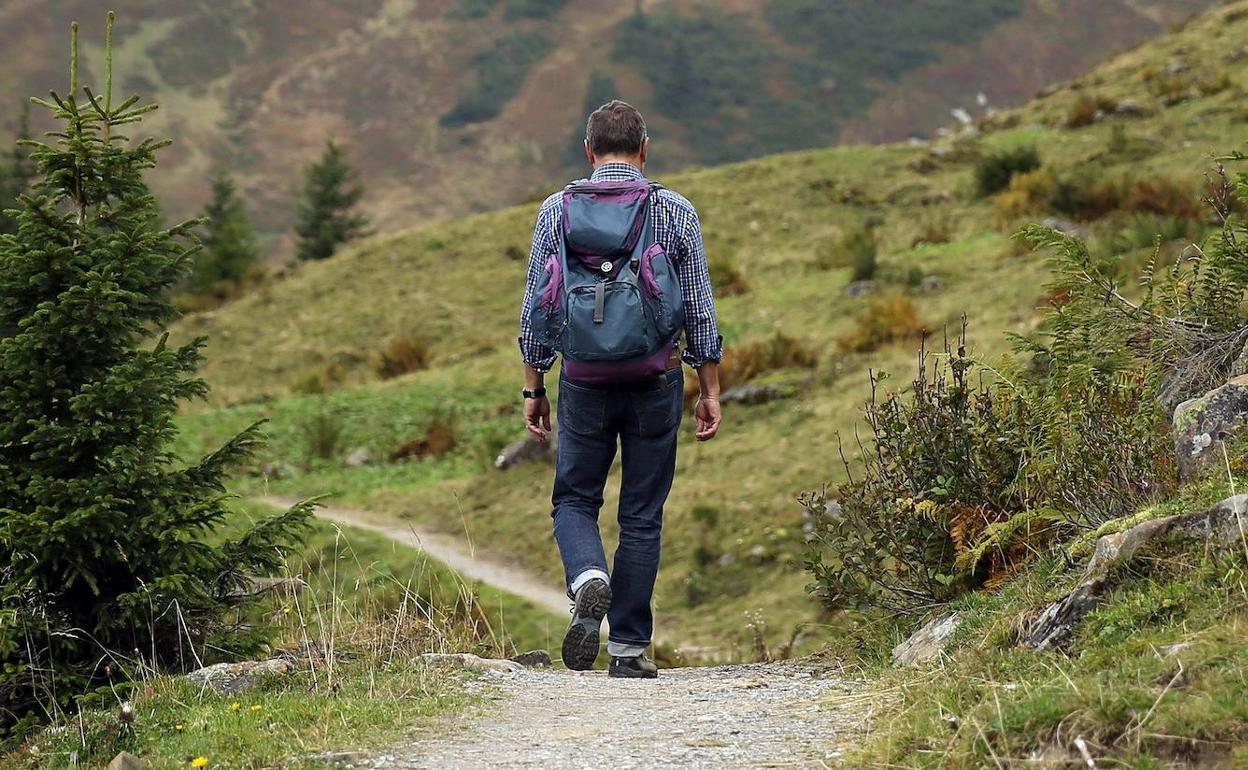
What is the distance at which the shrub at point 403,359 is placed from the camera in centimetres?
2223

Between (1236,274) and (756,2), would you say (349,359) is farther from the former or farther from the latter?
(756,2)

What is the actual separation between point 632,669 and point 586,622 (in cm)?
39

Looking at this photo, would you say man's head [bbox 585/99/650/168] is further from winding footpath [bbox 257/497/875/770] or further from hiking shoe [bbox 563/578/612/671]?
winding footpath [bbox 257/497/875/770]

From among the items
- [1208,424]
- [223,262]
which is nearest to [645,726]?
[1208,424]

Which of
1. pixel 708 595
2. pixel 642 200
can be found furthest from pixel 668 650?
pixel 642 200

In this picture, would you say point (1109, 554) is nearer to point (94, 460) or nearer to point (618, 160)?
point (618, 160)

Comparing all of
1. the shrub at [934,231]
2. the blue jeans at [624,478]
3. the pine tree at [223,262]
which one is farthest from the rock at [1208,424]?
the pine tree at [223,262]

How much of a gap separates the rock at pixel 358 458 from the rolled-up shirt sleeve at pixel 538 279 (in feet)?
39.6

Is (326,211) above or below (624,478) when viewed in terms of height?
above

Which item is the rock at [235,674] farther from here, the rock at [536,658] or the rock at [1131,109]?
the rock at [1131,109]

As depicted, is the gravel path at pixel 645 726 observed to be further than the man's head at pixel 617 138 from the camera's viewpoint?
No

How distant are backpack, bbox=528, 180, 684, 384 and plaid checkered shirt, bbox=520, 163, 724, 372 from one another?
0.07 meters

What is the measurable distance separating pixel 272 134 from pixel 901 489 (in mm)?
151673

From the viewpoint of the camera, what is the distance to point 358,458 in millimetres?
17469
